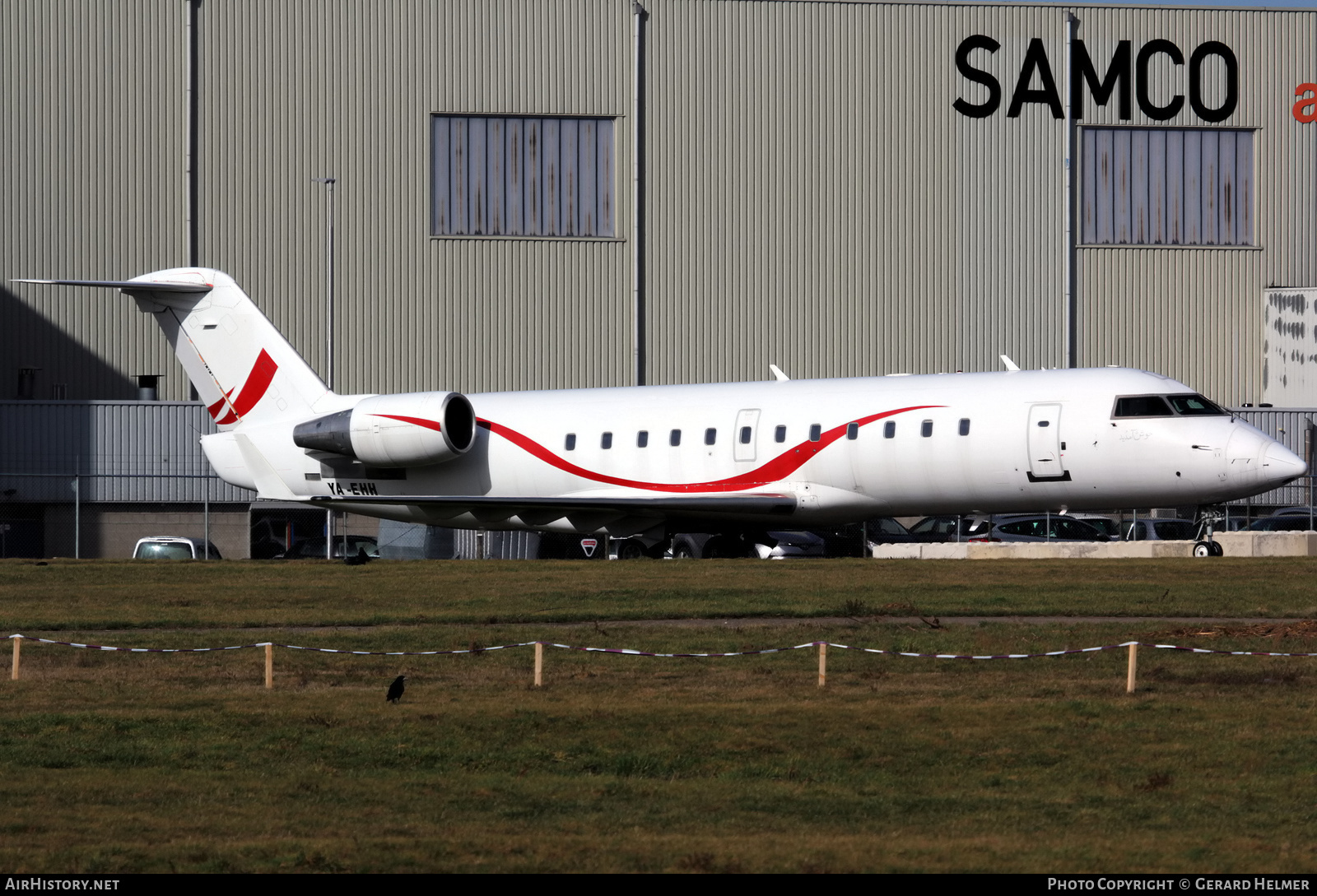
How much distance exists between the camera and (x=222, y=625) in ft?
78.3

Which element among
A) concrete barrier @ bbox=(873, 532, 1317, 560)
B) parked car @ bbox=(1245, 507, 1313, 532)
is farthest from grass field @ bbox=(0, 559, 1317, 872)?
parked car @ bbox=(1245, 507, 1313, 532)

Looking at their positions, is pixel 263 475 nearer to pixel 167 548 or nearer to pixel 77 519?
pixel 77 519

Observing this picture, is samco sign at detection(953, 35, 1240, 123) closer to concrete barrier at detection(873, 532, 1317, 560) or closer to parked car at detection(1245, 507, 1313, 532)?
parked car at detection(1245, 507, 1313, 532)


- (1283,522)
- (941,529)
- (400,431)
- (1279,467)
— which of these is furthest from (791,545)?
(1283,522)

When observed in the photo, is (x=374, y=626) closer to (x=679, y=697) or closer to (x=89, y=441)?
(x=679, y=697)

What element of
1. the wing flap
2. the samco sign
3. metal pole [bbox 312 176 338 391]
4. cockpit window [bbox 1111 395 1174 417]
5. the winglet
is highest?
the samco sign

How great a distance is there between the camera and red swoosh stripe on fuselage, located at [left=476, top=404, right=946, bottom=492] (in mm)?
33000

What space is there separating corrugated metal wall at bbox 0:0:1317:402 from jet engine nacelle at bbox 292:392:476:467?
19344 millimetres

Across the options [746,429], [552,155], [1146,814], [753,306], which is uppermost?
[552,155]

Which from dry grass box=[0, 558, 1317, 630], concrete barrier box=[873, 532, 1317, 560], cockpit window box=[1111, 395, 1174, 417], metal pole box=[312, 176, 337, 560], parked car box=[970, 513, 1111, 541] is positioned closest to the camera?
dry grass box=[0, 558, 1317, 630]

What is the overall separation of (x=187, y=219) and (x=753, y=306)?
1779 centimetres

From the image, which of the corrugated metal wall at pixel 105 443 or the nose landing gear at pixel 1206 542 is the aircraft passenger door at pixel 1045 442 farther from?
the corrugated metal wall at pixel 105 443

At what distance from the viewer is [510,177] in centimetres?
5662
